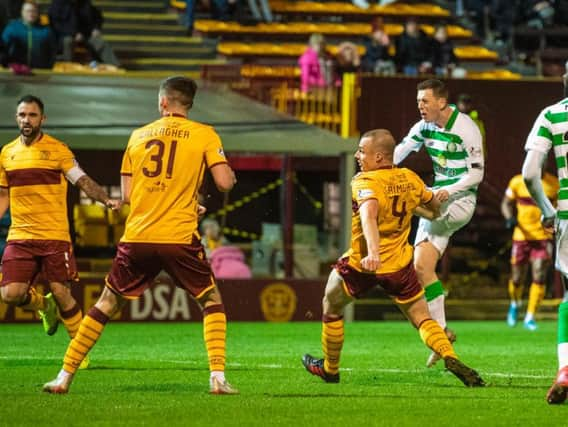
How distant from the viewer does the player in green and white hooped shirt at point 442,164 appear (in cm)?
1246

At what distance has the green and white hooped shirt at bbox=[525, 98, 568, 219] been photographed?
981 cm

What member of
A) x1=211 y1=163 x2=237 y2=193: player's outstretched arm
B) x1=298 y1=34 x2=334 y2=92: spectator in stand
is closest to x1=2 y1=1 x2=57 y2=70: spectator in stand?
x1=298 y1=34 x2=334 y2=92: spectator in stand

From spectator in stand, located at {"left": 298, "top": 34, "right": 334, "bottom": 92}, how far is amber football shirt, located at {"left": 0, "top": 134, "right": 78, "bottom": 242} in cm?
1195

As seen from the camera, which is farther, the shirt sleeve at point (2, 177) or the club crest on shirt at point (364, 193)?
the shirt sleeve at point (2, 177)

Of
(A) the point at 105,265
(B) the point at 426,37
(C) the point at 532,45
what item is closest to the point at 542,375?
(A) the point at 105,265

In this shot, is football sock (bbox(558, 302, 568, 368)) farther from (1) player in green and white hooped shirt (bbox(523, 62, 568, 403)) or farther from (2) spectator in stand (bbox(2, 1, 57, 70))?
(2) spectator in stand (bbox(2, 1, 57, 70))

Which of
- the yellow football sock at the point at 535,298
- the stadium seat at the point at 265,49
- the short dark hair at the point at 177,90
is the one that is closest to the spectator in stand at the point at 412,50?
the stadium seat at the point at 265,49

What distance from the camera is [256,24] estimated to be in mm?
28953

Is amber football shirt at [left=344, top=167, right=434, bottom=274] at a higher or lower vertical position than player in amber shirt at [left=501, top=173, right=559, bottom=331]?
higher

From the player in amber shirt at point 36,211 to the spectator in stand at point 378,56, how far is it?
1427 cm

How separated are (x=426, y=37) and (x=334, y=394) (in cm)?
1806

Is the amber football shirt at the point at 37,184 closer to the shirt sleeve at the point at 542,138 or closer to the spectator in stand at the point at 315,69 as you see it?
the shirt sleeve at the point at 542,138

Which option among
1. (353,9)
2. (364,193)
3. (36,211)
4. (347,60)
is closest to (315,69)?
(347,60)

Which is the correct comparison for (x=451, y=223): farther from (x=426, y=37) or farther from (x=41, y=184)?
(x=426, y=37)
